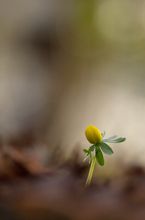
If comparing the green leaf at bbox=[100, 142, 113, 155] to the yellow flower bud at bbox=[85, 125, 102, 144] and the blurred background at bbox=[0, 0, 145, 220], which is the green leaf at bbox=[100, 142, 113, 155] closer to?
the yellow flower bud at bbox=[85, 125, 102, 144]

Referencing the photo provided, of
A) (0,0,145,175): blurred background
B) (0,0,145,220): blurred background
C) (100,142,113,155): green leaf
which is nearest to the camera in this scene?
(100,142,113,155): green leaf

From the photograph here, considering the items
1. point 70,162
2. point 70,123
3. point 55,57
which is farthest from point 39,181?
point 55,57

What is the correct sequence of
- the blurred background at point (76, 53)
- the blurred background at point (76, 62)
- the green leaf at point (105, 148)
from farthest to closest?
the blurred background at point (76, 53)
the blurred background at point (76, 62)
the green leaf at point (105, 148)

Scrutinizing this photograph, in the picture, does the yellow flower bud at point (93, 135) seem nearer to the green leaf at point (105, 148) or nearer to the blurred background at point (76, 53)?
the green leaf at point (105, 148)

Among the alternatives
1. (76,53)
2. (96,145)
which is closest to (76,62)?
(76,53)

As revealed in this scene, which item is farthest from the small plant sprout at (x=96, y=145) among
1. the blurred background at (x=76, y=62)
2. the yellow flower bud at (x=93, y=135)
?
the blurred background at (x=76, y=62)

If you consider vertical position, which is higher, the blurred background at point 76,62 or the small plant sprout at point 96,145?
the blurred background at point 76,62

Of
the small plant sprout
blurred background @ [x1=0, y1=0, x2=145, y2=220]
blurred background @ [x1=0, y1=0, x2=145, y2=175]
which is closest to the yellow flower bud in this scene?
the small plant sprout

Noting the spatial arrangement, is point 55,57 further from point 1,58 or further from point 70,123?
point 70,123

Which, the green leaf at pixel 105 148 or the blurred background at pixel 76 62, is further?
the blurred background at pixel 76 62
